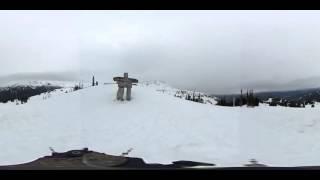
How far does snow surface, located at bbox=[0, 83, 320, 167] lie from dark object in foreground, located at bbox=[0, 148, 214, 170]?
5cm

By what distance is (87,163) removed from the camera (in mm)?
4031

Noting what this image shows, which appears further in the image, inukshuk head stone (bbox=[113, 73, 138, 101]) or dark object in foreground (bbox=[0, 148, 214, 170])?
inukshuk head stone (bbox=[113, 73, 138, 101])

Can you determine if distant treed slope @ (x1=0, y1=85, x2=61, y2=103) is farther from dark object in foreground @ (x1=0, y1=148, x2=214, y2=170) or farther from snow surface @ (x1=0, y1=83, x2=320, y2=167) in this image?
dark object in foreground @ (x1=0, y1=148, x2=214, y2=170)

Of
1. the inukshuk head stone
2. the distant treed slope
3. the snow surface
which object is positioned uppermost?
the inukshuk head stone

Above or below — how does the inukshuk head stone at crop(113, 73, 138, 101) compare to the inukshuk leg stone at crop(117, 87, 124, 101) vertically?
above

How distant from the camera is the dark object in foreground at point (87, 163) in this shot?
3986 millimetres

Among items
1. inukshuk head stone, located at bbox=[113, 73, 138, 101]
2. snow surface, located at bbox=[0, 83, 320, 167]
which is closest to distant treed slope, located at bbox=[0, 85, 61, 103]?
snow surface, located at bbox=[0, 83, 320, 167]

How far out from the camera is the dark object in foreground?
13.1 ft

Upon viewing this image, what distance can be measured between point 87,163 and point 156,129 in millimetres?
745

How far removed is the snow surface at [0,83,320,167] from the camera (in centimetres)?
406

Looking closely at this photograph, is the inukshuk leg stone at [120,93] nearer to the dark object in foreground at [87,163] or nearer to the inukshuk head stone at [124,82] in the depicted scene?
the inukshuk head stone at [124,82]

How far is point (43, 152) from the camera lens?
4148 millimetres
